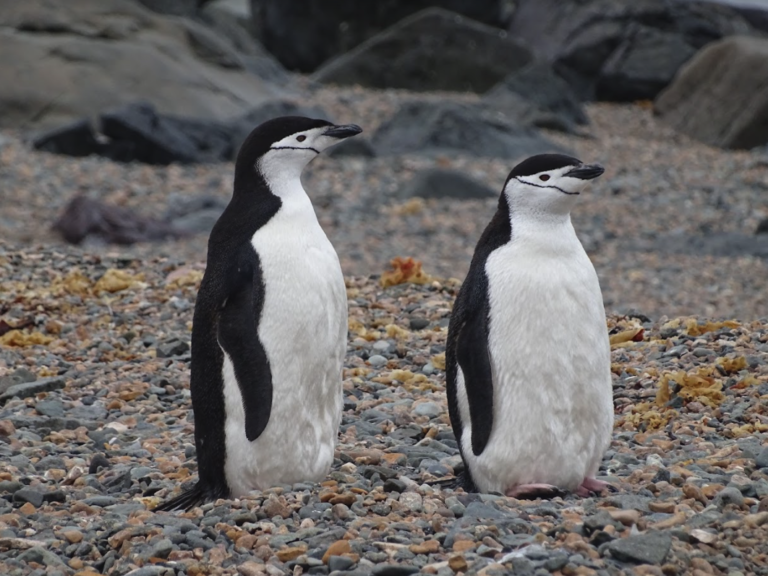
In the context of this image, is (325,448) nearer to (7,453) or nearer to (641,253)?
(7,453)

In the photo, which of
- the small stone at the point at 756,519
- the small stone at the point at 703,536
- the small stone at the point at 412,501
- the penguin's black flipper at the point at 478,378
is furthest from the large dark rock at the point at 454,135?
the small stone at the point at 703,536

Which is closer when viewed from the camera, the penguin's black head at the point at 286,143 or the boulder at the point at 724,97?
the penguin's black head at the point at 286,143

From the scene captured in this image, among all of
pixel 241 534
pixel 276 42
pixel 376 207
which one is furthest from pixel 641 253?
pixel 276 42

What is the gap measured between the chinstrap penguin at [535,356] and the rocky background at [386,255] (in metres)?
0.24

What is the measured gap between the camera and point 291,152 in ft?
14.1

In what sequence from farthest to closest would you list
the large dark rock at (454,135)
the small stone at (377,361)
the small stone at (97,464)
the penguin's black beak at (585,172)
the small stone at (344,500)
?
the large dark rock at (454,135)
the small stone at (377,361)
the small stone at (97,464)
the penguin's black beak at (585,172)
the small stone at (344,500)

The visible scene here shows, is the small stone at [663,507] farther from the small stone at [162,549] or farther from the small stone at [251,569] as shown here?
the small stone at [162,549]

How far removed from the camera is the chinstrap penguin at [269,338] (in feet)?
13.4

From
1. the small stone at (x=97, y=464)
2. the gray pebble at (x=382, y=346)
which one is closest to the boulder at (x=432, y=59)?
the gray pebble at (x=382, y=346)

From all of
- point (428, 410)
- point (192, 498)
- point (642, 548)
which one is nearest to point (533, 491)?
point (642, 548)

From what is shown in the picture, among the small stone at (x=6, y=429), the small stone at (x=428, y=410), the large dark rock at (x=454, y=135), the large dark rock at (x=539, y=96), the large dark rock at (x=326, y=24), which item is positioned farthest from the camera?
the large dark rock at (x=326, y=24)

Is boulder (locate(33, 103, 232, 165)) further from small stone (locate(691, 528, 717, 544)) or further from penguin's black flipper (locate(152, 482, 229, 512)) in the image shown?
small stone (locate(691, 528, 717, 544))

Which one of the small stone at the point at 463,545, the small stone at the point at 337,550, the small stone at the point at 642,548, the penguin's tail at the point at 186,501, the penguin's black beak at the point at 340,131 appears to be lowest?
the penguin's tail at the point at 186,501

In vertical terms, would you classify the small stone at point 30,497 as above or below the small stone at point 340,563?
below
